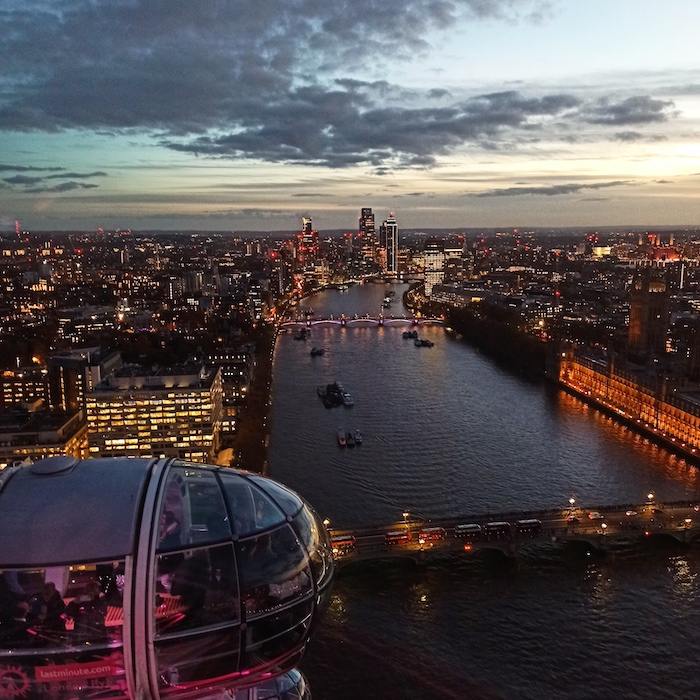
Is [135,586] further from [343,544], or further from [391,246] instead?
[391,246]

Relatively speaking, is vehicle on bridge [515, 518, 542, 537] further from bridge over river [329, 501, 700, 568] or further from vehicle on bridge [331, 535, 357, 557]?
vehicle on bridge [331, 535, 357, 557]

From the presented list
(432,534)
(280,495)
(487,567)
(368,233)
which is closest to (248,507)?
(280,495)

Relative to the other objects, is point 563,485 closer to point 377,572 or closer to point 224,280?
point 377,572

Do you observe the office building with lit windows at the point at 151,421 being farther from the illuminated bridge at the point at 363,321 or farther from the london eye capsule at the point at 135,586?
the illuminated bridge at the point at 363,321

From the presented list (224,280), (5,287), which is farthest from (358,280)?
(5,287)

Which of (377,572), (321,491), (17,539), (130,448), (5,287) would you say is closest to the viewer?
(17,539)

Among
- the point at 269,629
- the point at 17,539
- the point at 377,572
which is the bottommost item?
the point at 377,572
